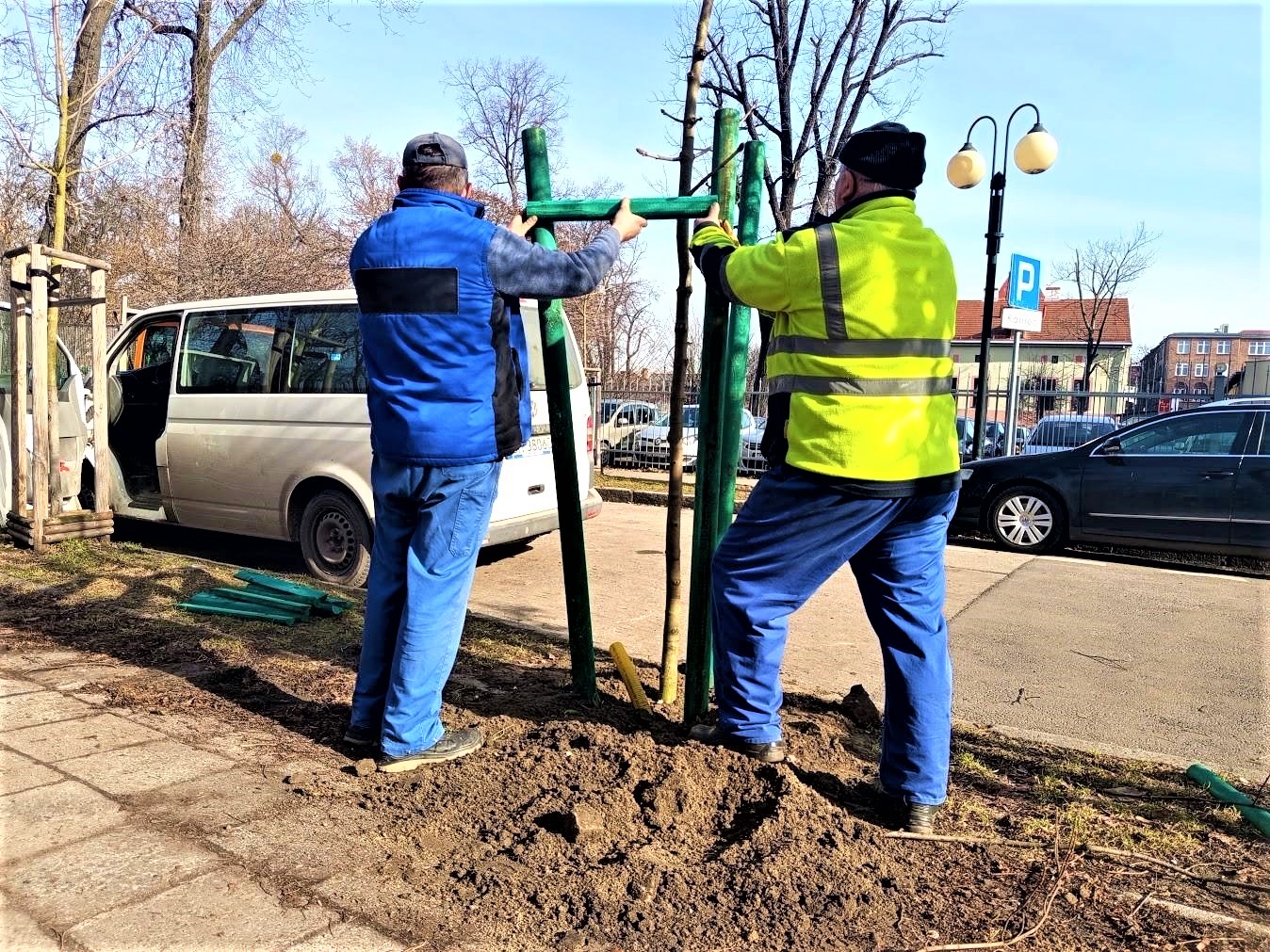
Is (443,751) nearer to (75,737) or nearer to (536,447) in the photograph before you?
(75,737)

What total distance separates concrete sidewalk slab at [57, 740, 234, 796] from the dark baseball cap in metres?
2.14

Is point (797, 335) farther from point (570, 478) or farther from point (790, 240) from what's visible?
point (570, 478)

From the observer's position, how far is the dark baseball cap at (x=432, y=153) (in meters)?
3.22

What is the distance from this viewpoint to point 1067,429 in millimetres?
13328

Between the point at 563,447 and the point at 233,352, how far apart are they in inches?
184

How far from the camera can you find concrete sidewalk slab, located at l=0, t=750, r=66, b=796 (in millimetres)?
3023

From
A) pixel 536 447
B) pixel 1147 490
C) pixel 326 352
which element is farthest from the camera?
pixel 1147 490

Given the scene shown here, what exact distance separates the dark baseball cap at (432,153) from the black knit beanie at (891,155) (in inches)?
52.2

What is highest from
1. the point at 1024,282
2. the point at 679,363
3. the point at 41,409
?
the point at 1024,282

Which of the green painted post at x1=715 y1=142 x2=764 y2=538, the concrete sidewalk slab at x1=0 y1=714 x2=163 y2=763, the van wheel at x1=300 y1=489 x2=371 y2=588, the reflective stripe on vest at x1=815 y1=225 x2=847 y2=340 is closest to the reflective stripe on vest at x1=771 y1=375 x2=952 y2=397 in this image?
the reflective stripe on vest at x1=815 y1=225 x2=847 y2=340

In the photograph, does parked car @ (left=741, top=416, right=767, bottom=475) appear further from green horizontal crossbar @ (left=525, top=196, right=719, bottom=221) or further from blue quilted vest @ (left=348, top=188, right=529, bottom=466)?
blue quilted vest @ (left=348, top=188, right=529, bottom=466)

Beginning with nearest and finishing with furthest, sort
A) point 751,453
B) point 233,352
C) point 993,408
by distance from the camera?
point 233,352 → point 751,453 → point 993,408

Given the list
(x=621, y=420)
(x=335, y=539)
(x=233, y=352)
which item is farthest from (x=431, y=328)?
(x=621, y=420)

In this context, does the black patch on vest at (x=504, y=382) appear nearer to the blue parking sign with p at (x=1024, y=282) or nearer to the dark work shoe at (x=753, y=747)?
the dark work shoe at (x=753, y=747)
